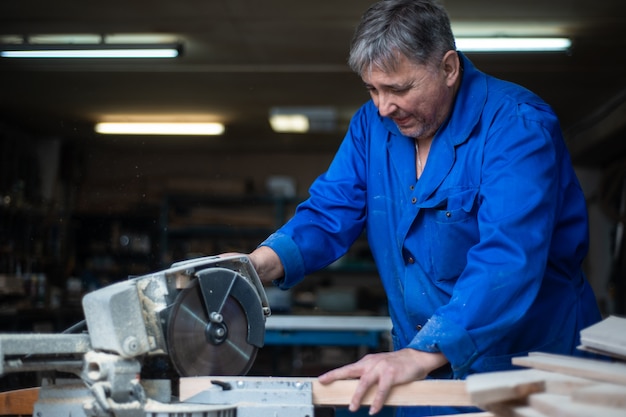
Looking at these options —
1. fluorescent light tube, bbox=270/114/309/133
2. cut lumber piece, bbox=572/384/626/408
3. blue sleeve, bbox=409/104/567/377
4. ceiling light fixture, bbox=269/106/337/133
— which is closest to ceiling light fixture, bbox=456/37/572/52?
ceiling light fixture, bbox=269/106/337/133

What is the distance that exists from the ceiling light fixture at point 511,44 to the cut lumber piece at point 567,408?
15.3 ft

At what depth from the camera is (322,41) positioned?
579 cm

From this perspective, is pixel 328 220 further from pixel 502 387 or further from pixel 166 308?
pixel 502 387

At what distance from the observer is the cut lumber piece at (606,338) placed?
131cm

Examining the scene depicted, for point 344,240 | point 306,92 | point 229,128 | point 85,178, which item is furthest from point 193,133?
point 344,240

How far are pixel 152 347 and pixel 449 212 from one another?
31.2 inches

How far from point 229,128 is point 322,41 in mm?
3235

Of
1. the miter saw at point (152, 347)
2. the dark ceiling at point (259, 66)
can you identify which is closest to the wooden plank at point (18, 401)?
the miter saw at point (152, 347)

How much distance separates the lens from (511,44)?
18.3 ft

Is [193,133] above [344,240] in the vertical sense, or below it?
above

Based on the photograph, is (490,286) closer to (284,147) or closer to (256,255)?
Result: (256,255)

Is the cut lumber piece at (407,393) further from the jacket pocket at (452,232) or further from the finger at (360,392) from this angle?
the jacket pocket at (452,232)

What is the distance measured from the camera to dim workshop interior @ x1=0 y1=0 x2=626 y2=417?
1.32 m

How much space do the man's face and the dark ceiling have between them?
3252 millimetres
